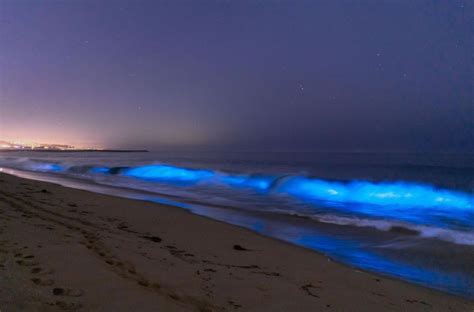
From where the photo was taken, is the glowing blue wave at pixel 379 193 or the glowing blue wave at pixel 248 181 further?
the glowing blue wave at pixel 248 181

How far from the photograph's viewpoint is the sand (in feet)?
8.04

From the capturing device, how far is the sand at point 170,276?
245cm

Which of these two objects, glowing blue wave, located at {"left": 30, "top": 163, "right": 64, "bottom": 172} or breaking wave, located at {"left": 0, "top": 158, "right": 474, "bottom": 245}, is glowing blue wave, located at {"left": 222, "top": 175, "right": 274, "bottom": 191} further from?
glowing blue wave, located at {"left": 30, "top": 163, "right": 64, "bottom": 172}

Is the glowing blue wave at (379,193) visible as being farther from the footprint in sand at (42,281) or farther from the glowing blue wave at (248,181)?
the footprint in sand at (42,281)

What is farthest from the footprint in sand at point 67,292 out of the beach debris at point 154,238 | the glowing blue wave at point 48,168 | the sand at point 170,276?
the glowing blue wave at point 48,168

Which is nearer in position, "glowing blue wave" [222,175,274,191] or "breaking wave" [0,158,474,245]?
"breaking wave" [0,158,474,245]

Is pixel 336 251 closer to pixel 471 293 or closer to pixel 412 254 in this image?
pixel 412 254

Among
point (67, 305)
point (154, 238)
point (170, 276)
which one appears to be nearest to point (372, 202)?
point (154, 238)

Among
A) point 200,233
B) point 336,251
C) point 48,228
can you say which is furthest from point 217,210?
point 48,228

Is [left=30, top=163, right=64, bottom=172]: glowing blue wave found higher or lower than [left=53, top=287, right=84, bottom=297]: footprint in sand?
lower

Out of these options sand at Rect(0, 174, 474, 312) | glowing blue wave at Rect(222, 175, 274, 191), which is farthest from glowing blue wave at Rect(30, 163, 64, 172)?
sand at Rect(0, 174, 474, 312)

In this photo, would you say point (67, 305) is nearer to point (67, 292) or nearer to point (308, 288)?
point (67, 292)

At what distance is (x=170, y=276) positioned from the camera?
311 cm

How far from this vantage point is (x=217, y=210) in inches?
386
